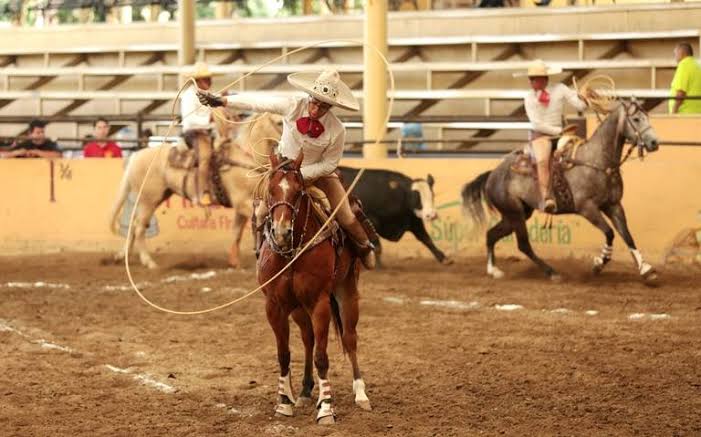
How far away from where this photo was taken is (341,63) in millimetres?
21547

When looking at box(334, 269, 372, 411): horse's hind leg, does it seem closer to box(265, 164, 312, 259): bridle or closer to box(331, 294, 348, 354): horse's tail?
box(331, 294, 348, 354): horse's tail

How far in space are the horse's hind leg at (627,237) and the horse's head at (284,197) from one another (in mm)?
6452

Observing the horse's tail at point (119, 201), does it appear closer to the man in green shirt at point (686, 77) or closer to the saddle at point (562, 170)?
the saddle at point (562, 170)

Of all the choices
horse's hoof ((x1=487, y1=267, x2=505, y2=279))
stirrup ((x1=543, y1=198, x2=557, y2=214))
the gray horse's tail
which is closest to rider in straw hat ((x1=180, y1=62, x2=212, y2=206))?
the gray horse's tail

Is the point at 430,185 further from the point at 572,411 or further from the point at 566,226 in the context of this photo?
the point at 572,411

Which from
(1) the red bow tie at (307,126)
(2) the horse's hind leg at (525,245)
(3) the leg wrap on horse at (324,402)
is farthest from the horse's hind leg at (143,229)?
(3) the leg wrap on horse at (324,402)

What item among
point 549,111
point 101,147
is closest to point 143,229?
point 101,147

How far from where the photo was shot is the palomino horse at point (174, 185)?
48.4 ft

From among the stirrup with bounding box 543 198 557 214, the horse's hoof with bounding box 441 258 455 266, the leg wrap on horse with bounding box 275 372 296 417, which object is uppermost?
the stirrup with bounding box 543 198 557 214

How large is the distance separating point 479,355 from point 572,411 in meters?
1.97

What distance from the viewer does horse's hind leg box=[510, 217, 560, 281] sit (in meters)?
13.6

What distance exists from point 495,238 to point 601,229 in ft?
4.24

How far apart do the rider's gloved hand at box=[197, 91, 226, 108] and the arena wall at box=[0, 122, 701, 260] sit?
7731 millimetres

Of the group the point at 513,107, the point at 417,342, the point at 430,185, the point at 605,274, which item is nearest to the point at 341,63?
the point at 513,107
